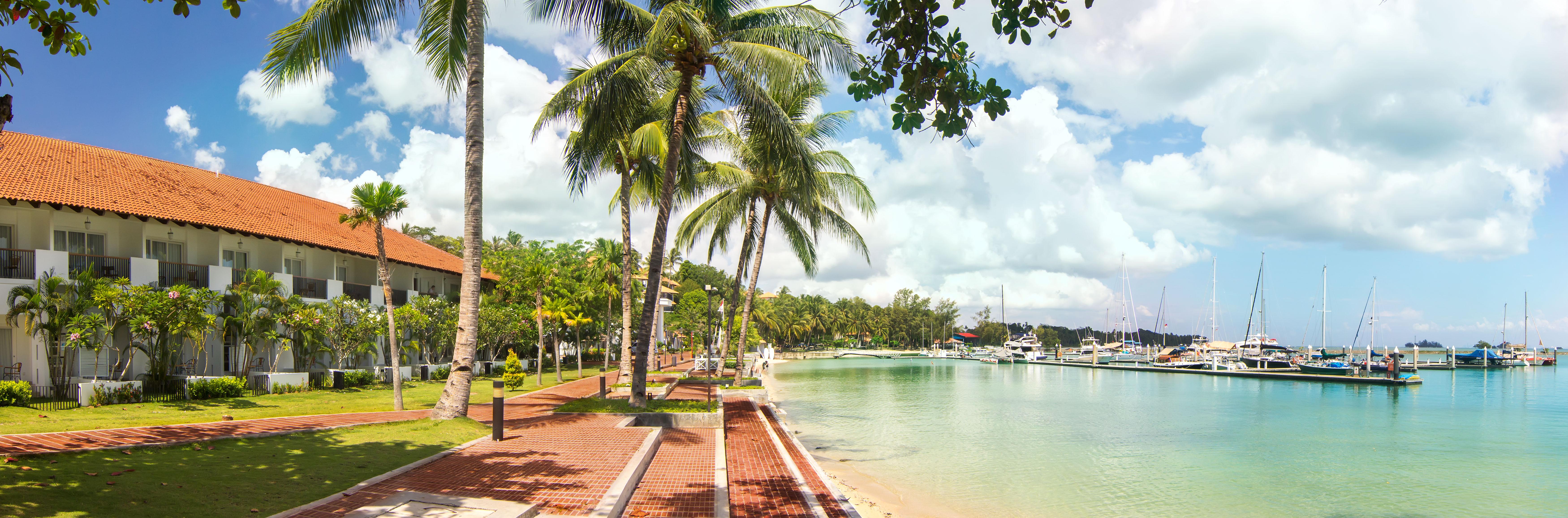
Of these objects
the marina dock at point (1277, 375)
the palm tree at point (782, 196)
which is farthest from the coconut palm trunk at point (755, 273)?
the marina dock at point (1277, 375)

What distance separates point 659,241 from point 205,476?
28.9 ft

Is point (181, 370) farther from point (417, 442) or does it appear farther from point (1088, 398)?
point (1088, 398)

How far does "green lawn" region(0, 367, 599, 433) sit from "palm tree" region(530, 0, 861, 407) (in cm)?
435

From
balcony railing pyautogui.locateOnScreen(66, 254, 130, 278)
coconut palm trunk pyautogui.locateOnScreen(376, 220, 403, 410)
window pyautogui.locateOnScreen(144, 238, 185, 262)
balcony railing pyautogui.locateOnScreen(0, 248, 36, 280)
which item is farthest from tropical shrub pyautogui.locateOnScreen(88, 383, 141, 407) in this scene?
coconut palm trunk pyautogui.locateOnScreen(376, 220, 403, 410)

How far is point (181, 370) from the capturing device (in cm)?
1784

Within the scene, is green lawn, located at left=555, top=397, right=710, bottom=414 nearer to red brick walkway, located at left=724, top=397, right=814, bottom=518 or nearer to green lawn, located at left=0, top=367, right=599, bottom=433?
red brick walkway, located at left=724, top=397, right=814, bottom=518

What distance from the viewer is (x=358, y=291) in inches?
987

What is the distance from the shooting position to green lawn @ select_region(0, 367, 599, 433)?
11344 millimetres

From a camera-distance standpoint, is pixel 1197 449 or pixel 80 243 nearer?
pixel 80 243

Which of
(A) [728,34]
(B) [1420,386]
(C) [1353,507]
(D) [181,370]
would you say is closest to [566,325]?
(D) [181,370]

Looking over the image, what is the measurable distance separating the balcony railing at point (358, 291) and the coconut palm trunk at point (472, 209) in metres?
14.3

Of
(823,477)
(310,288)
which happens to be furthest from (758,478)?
(310,288)

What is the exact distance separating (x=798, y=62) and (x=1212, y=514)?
35.4 feet

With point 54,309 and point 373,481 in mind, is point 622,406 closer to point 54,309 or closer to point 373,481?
point 373,481
